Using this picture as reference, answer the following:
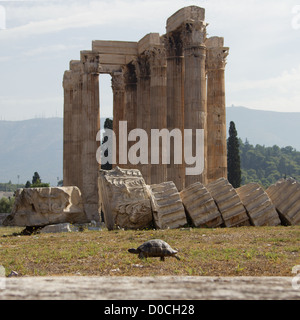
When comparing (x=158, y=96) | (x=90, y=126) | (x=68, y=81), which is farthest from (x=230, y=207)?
(x=68, y=81)

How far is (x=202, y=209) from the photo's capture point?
1831cm

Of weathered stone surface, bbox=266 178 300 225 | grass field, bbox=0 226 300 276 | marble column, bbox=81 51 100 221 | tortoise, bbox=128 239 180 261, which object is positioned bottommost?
grass field, bbox=0 226 300 276

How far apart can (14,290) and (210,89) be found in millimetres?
27743

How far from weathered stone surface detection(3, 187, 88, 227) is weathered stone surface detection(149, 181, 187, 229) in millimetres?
4757

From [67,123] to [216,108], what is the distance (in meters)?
15.1

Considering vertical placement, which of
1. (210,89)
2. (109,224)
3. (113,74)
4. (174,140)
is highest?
(113,74)

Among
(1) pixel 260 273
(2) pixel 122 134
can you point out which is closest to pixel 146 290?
(1) pixel 260 273

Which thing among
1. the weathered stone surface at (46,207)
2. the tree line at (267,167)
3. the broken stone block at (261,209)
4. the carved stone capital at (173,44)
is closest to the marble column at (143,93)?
the carved stone capital at (173,44)

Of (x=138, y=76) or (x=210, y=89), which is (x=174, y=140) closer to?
(x=210, y=89)

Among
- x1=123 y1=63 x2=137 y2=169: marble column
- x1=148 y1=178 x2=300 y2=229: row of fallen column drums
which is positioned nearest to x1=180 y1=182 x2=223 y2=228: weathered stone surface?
x1=148 y1=178 x2=300 y2=229: row of fallen column drums

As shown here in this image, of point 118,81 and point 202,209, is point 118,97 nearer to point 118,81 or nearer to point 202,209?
point 118,81

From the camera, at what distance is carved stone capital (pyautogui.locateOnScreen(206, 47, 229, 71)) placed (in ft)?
103

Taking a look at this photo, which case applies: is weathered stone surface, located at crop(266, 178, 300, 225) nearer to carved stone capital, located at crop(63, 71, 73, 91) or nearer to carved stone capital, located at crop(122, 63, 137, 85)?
carved stone capital, located at crop(122, 63, 137, 85)

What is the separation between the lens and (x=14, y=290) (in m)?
4.52
